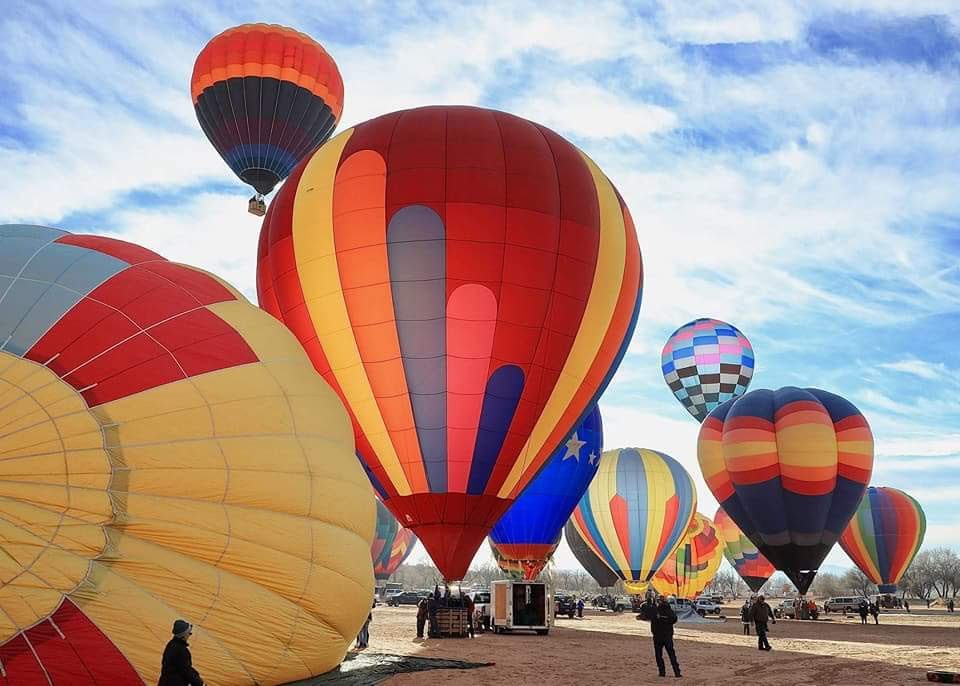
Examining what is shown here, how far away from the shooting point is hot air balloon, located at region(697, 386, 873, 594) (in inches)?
888

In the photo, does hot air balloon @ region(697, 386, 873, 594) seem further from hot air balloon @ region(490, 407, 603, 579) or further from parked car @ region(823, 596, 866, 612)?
parked car @ region(823, 596, 866, 612)

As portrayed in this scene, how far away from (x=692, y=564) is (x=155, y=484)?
3754 cm

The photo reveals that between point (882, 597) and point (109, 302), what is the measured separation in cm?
4500

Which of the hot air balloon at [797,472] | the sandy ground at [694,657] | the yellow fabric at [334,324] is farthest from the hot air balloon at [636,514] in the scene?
the yellow fabric at [334,324]

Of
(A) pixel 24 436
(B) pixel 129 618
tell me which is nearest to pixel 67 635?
(B) pixel 129 618

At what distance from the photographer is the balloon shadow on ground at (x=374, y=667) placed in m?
7.77

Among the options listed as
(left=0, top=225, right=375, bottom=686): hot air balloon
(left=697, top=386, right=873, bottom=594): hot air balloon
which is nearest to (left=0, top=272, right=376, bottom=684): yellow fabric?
(left=0, top=225, right=375, bottom=686): hot air balloon

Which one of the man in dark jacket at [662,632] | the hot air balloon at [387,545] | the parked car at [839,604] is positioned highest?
the hot air balloon at [387,545]

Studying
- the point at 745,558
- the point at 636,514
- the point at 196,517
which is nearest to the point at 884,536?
the point at 745,558

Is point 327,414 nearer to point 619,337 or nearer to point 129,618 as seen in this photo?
point 129,618

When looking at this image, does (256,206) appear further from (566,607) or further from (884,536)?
Result: (884,536)

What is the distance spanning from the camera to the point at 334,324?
13211 millimetres

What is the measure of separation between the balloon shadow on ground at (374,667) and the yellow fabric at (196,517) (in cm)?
19

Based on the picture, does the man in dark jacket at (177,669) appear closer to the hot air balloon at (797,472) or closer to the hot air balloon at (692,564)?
the hot air balloon at (797,472)
